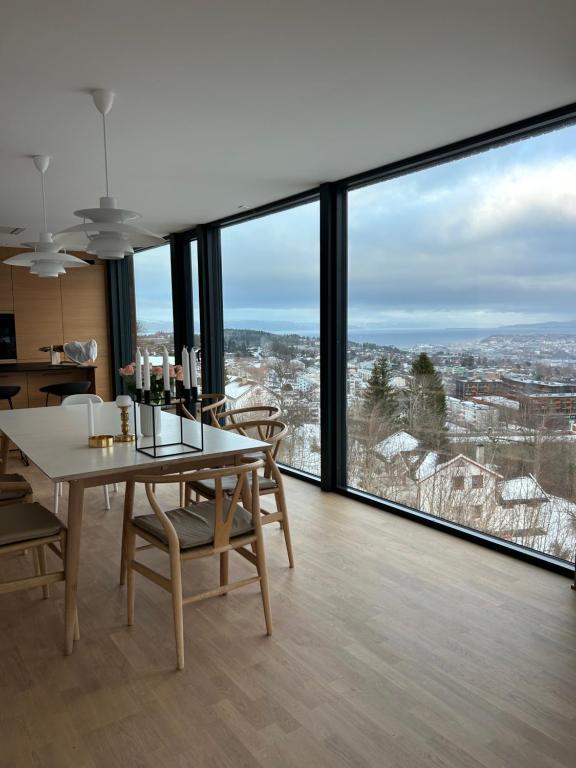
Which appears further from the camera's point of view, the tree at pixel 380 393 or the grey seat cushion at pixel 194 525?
the tree at pixel 380 393

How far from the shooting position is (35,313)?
25.0ft

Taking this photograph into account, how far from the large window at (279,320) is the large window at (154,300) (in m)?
1.24

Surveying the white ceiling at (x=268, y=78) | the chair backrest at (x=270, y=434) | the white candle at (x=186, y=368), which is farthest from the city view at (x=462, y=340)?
the white candle at (x=186, y=368)

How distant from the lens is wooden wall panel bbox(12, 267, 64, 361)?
7500 mm

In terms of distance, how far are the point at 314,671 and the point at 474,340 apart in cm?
228

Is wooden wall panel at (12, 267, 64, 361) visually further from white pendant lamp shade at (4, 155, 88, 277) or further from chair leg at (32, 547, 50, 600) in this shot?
chair leg at (32, 547, 50, 600)

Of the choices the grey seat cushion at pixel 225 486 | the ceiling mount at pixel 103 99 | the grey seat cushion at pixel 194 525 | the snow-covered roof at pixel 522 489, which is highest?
the ceiling mount at pixel 103 99

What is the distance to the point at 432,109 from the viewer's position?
3.07m

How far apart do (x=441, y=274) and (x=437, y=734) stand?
2.78m

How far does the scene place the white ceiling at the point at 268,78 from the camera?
7.05 ft

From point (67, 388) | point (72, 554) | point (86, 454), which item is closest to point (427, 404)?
point (86, 454)

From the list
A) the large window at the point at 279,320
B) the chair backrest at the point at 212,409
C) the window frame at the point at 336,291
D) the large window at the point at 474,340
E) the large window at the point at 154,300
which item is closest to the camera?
the large window at the point at 474,340

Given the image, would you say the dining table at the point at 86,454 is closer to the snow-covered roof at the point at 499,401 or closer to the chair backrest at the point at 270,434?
the chair backrest at the point at 270,434

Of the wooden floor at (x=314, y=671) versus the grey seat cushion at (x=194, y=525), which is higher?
the grey seat cushion at (x=194, y=525)
